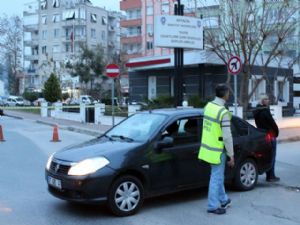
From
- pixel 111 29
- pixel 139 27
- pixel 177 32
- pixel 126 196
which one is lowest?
pixel 126 196

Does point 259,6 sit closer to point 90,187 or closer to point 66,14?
point 90,187

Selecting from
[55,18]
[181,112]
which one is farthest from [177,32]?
[55,18]

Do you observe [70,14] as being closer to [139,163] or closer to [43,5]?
[43,5]

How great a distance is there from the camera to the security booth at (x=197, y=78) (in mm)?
30562

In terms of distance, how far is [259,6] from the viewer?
24344 mm

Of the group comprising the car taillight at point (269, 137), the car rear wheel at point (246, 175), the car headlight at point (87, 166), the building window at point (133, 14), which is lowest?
the car rear wheel at point (246, 175)

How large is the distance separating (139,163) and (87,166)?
802 millimetres

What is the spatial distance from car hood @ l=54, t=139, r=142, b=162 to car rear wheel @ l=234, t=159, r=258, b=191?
88.3 inches

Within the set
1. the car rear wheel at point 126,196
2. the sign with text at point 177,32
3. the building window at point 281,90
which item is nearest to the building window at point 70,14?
the building window at point 281,90

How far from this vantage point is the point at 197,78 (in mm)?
32375

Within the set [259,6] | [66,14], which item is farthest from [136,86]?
[66,14]

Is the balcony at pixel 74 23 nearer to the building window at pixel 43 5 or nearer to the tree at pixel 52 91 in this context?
the building window at pixel 43 5

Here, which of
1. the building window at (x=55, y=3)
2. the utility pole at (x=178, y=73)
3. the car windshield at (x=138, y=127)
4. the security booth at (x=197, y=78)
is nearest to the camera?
the car windshield at (x=138, y=127)

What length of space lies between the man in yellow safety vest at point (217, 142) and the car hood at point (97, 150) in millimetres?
1072
